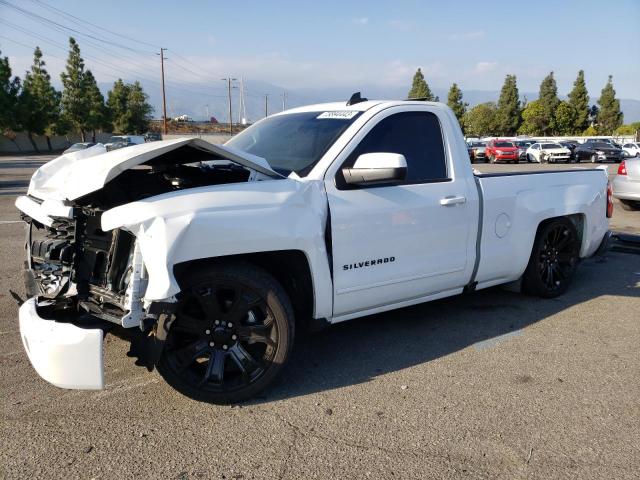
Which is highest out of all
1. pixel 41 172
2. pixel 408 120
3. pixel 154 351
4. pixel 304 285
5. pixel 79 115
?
pixel 79 115

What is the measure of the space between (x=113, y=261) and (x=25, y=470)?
1.12 m

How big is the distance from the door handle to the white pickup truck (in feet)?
0.04

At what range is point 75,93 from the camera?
192 ft

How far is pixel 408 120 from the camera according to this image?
4141 mm

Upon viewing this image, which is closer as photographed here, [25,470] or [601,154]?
[25,470]

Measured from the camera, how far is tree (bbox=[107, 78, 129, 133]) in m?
66.9

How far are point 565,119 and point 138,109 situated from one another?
56.2 metres

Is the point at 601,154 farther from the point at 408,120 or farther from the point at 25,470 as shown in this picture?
the point at 25,470

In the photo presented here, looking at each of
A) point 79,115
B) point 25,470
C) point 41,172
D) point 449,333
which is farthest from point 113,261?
point 79,115

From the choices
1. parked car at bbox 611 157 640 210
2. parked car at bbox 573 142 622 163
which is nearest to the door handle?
parked car at bbox 611 157 640 210

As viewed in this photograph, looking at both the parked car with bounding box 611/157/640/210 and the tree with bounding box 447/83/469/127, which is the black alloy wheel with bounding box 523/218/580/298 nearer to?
the parked car with bounding box 611/157/640/210

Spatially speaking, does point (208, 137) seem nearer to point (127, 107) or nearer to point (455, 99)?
point (127, 107)

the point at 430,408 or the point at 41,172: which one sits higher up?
the point at 41,172

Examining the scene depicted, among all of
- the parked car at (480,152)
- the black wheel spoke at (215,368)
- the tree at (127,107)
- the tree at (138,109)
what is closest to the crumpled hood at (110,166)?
the black wheel spoke at (215,368)
